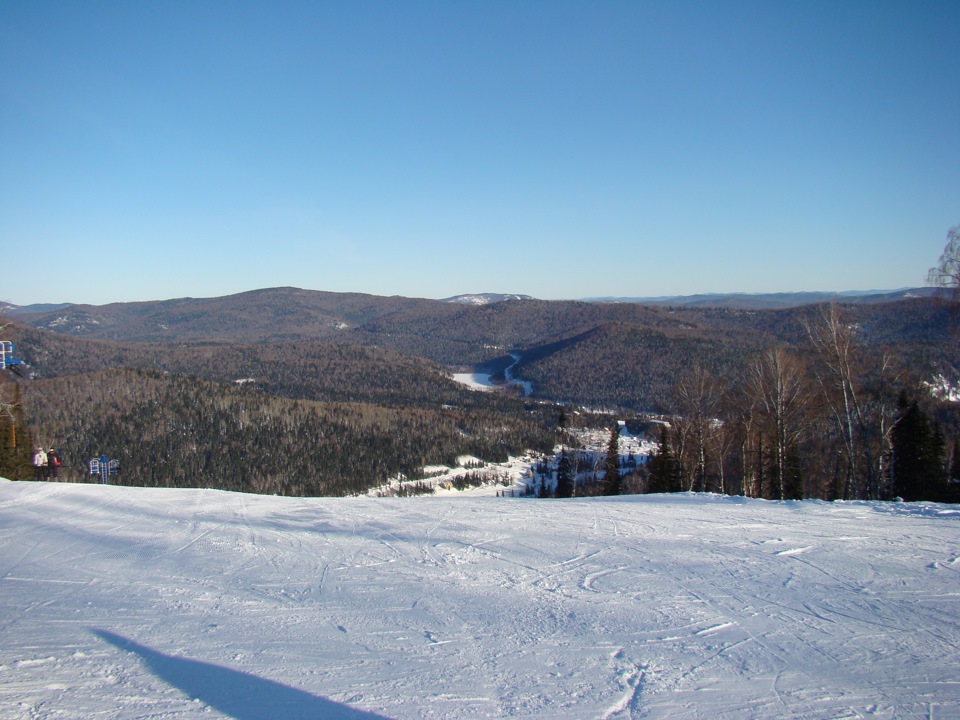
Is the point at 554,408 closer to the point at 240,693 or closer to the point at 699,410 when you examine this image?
the point at 699,410

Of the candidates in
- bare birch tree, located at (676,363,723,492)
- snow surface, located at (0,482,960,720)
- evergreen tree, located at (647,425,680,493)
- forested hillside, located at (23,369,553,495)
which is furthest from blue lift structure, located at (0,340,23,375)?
forested hillside, located at (23,369,553,495)

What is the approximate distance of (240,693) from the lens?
5.14 meters

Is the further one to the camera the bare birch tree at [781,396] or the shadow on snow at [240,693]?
the bare birch tree at [781,396]

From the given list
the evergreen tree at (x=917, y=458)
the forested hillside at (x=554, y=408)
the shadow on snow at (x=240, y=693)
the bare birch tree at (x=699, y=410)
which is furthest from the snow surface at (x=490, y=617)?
the evergreen tree at (x=917, y=458)

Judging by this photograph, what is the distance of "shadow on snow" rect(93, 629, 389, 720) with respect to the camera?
15.7 ft

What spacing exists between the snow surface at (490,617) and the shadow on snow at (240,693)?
0.02 metres

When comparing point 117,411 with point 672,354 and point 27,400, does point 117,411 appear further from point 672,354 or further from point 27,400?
point 672,354

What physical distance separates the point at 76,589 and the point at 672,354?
177 metres

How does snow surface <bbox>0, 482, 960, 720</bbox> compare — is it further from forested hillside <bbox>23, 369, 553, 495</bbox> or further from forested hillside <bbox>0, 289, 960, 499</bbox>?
forested hillside <bbox>23, 369, 553, 495</bbox>

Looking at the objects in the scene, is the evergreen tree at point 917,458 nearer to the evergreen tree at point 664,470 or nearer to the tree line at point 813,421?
the tree line at point 813,421

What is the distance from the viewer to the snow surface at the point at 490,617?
16.4ft

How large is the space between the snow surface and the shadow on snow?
0.08ft

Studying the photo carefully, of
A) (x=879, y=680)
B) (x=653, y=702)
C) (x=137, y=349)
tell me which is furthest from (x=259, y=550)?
(x=137, y=349)

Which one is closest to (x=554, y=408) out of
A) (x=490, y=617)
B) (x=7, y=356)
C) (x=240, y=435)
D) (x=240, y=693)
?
(x=240, y=435)
